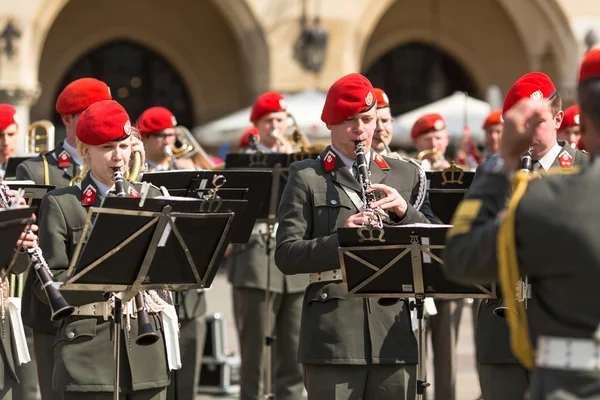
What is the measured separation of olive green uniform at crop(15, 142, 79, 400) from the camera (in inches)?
247

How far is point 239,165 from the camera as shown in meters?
8.73

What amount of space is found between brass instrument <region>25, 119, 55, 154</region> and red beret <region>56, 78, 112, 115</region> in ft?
7.02

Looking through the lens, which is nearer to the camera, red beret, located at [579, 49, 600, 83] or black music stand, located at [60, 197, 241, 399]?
red beret, located at [579, 49, 600, 83]

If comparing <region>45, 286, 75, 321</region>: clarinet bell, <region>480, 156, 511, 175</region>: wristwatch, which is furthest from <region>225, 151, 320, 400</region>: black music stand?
<region>480, 156, 511, 175</region>: wristwatch

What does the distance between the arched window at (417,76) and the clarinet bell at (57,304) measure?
16363mm

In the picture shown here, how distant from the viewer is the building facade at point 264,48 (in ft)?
60.0

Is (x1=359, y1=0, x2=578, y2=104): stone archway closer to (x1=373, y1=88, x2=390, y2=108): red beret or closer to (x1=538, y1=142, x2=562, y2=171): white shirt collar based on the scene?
(x1=373, y1=88, x2=390, y2=108): red beret

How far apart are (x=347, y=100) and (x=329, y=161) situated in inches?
11.5

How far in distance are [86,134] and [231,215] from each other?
0.85 meters

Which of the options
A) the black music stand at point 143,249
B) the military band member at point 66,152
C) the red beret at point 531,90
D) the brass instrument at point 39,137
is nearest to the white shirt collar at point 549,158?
the red beret at point 531,90

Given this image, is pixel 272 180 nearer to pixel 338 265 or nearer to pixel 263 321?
pixel 263 321

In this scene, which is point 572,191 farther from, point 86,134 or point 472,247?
point 86,134

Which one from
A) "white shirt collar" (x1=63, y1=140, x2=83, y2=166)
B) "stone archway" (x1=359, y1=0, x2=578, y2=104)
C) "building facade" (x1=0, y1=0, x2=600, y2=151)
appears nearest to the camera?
"white shirt collar" (x1=63, y1=140, x2=83, y2=166)

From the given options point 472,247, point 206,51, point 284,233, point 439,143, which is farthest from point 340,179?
point 206,51
